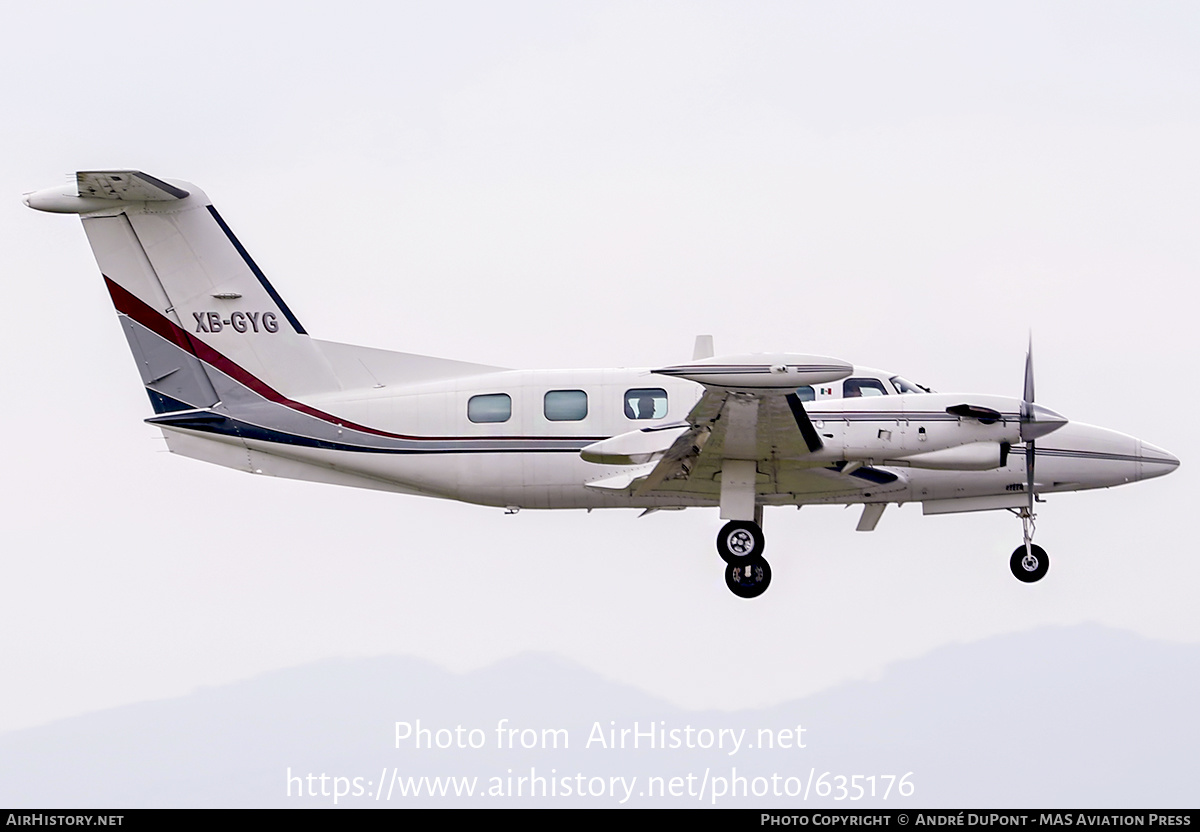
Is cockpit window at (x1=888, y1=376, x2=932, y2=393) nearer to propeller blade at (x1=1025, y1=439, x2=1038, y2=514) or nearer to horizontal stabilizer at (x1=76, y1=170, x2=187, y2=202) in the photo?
propeller blade at (x1=1025, y1=439, x2=1038, y2=514)

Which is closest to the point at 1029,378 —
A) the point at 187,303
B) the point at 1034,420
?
the point at 1034,420

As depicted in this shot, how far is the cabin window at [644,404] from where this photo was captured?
18.6 meters

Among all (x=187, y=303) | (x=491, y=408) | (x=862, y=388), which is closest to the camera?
(x=862, y=388)

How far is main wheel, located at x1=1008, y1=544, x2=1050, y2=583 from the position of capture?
63.0 ft

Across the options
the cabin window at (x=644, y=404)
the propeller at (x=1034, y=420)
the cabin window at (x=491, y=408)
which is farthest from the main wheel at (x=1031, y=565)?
the cabin window at (x=491, y=408)

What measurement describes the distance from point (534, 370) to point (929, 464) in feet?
17.0

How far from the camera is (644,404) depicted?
18.6 metres

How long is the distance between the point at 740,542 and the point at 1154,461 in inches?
227

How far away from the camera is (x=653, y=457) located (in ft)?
58.7

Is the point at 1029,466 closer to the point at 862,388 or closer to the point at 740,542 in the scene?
the point at 862,388

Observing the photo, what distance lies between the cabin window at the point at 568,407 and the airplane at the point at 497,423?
20 millimetres

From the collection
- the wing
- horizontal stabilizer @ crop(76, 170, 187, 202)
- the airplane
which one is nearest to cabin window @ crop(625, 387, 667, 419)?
the airplane

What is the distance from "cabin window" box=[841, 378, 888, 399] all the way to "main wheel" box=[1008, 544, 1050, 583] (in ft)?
9.83
